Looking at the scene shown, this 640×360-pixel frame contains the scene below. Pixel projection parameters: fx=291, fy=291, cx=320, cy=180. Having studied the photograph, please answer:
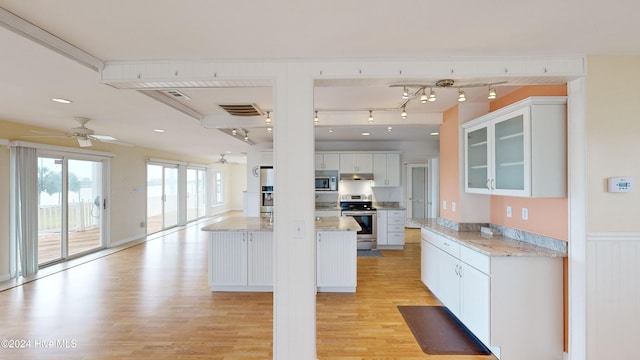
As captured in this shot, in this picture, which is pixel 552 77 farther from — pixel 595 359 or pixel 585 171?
pixel 595 359

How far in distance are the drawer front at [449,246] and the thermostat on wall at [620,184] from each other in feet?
4.17

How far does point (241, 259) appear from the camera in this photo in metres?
3.89

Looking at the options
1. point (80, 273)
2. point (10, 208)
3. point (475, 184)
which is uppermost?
point (475, 184)

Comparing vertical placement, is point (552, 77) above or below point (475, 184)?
above

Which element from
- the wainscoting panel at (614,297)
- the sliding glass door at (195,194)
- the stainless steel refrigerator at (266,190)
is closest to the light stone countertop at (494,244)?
the wainscoting panel at (614,297)

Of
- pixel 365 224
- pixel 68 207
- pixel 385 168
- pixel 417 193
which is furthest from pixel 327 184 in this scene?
pixel 68 207

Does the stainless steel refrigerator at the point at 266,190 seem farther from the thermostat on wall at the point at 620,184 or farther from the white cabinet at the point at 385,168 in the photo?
the thermostat on wall at the point at 620,184

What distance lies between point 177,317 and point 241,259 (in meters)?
0.96

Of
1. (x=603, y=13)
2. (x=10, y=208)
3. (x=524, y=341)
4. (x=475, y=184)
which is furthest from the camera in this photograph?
(x=10, y=208)

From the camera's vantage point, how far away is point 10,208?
4539 mm

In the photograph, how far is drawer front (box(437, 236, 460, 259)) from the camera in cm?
300

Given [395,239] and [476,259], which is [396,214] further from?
[476,259]

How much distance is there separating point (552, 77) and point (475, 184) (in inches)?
52.8

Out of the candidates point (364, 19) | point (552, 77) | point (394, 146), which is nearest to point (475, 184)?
point (552, 77)
